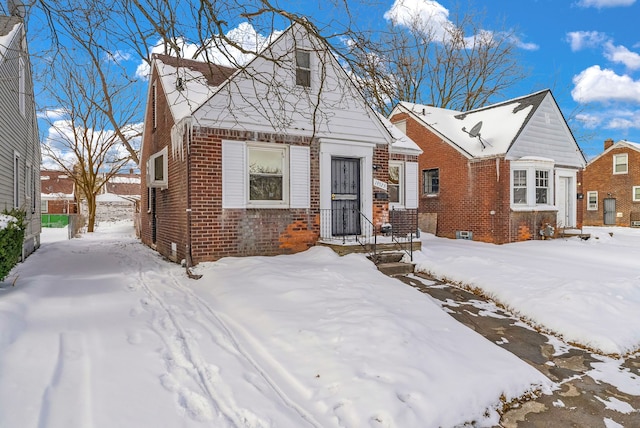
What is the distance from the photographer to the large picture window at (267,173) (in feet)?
28.8

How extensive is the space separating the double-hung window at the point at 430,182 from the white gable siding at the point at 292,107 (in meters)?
6.48

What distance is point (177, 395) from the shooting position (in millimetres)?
3088

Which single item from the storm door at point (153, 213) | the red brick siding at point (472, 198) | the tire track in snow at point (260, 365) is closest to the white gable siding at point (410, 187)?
the red brick siding at point (472, 198)

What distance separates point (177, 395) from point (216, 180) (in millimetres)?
5735

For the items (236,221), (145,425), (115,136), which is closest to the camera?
(145,425)

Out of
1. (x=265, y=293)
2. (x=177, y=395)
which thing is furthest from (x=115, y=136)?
(x=177, y=395)

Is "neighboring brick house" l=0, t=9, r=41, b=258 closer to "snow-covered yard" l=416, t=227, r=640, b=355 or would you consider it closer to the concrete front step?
the concrete front step

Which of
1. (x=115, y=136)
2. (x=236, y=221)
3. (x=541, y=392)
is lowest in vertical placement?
(x=541, y=392)

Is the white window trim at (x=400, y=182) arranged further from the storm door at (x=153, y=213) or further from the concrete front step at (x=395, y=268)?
the storm door at (x=153, y=213)

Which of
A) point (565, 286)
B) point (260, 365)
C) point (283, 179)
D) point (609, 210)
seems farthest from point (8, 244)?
point (609, 210)

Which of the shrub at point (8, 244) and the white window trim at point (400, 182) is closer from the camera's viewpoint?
the shrub at point (8, 244)

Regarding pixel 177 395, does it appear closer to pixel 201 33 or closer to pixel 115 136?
pixel 201 33

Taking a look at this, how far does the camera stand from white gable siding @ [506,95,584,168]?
13.9 m

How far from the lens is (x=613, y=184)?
2717 cm
